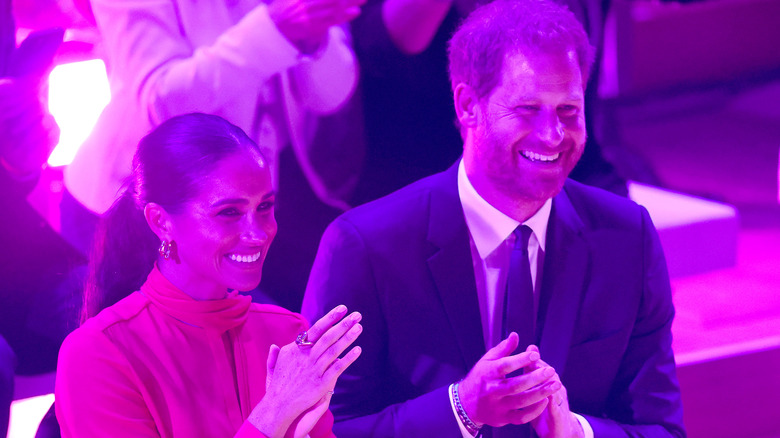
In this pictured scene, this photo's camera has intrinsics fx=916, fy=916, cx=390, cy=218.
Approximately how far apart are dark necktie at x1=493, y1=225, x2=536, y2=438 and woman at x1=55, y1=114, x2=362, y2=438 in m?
0.49

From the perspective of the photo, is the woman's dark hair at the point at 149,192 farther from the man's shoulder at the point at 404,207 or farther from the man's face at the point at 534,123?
the man's face at the point at 534,123

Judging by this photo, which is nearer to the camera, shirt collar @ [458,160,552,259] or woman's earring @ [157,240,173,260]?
woman's earring @ [157,240,173,260]

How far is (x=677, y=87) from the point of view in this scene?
4.75m

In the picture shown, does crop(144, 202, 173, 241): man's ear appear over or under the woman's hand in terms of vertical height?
over

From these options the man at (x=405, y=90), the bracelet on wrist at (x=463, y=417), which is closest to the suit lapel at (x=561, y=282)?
the bracelet on wrist at (x=463, y=417)

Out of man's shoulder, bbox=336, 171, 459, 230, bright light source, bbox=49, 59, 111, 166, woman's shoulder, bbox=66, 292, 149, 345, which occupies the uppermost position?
bright light source, bbox=49, 59, 111, 166

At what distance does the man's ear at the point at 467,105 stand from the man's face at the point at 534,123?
0.04 ft

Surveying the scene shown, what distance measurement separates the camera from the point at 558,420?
5.77 feet

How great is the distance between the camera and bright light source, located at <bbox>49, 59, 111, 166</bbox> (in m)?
1.76

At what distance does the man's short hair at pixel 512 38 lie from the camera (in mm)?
1727

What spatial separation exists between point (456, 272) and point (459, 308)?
73 mm

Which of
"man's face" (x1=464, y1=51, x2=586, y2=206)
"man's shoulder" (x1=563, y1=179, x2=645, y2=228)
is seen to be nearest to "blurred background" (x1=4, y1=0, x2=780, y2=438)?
"man's shoulder" (x1=563, y1=179, x2=645, y2=228)

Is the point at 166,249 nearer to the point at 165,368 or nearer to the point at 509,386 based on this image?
the point at 165,368

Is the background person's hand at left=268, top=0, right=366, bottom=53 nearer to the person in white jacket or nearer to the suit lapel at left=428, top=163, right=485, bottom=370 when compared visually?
the person in white jacket
